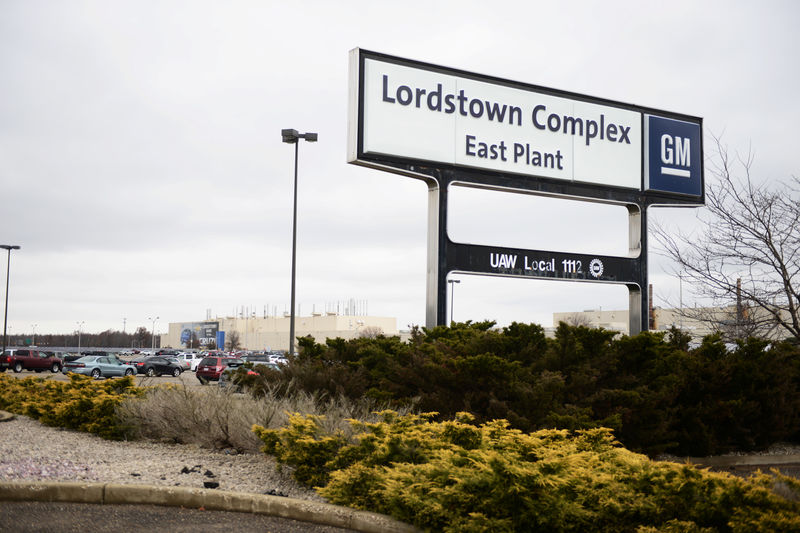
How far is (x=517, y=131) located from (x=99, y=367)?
1249 inches

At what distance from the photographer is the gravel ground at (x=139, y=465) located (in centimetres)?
759

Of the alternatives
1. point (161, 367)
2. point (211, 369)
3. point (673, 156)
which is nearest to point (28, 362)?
point (161, 367)

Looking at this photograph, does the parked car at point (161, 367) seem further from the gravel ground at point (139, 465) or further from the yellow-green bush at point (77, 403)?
the gravel ground at point (139, 465)

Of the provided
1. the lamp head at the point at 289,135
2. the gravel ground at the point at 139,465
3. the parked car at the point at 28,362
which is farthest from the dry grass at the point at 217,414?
the parked car at the point at 28,362

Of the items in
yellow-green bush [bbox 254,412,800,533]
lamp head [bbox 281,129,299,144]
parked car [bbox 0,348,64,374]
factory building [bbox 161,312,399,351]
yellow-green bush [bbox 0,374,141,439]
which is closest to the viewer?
yellow-green bush [bbox 254,412,800,533]

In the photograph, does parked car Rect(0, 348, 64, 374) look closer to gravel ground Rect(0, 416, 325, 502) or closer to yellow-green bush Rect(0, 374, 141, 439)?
yellow-green bush Rect(0, 374, 141, 439)

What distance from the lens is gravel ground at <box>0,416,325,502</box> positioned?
759cm

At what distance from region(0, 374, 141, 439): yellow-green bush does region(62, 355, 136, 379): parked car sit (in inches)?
997

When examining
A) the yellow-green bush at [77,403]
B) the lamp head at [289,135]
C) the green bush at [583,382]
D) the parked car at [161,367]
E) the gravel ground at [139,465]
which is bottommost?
the parked car at [161,367]

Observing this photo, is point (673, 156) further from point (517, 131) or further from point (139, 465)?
point (139, 465)

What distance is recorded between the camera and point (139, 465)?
8508 millimetres

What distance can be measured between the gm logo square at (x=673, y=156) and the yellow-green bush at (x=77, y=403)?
11740 mm

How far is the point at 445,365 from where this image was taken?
9.63 meters

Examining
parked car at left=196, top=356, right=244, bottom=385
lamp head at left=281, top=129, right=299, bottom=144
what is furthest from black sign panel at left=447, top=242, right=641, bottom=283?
parked car at left=196, top=356, right=244, bottom=385
